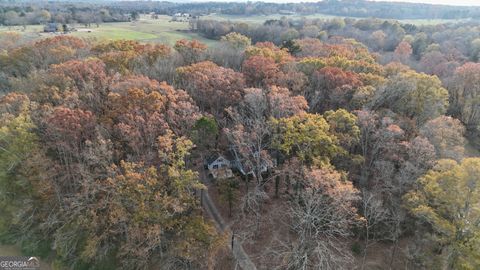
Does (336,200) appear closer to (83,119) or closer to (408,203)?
(408,203)

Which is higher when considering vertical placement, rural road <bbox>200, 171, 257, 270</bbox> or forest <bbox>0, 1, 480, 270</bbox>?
forest <bbox>0, 1, 480, 270</bbox>

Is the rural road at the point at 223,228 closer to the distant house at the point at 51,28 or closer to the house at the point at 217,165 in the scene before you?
the house at the point at 217,165

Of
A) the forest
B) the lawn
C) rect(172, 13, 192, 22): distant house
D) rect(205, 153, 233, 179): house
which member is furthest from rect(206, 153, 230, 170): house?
rect(172, 13, 192, 22): distant house

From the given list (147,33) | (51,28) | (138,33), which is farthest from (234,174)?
(51,28)

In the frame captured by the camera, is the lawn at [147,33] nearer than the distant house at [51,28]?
Yes

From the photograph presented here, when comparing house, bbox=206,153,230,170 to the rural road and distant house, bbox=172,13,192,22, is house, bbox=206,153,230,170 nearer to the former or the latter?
the rural road

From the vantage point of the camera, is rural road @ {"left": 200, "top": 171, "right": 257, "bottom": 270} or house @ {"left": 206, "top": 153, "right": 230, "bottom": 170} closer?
rural road @ {"left": 200, "top": 171, "right": 257, "bottom": 270}

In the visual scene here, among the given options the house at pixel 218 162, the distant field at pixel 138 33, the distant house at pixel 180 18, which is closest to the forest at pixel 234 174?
the house at pixel 218 162
